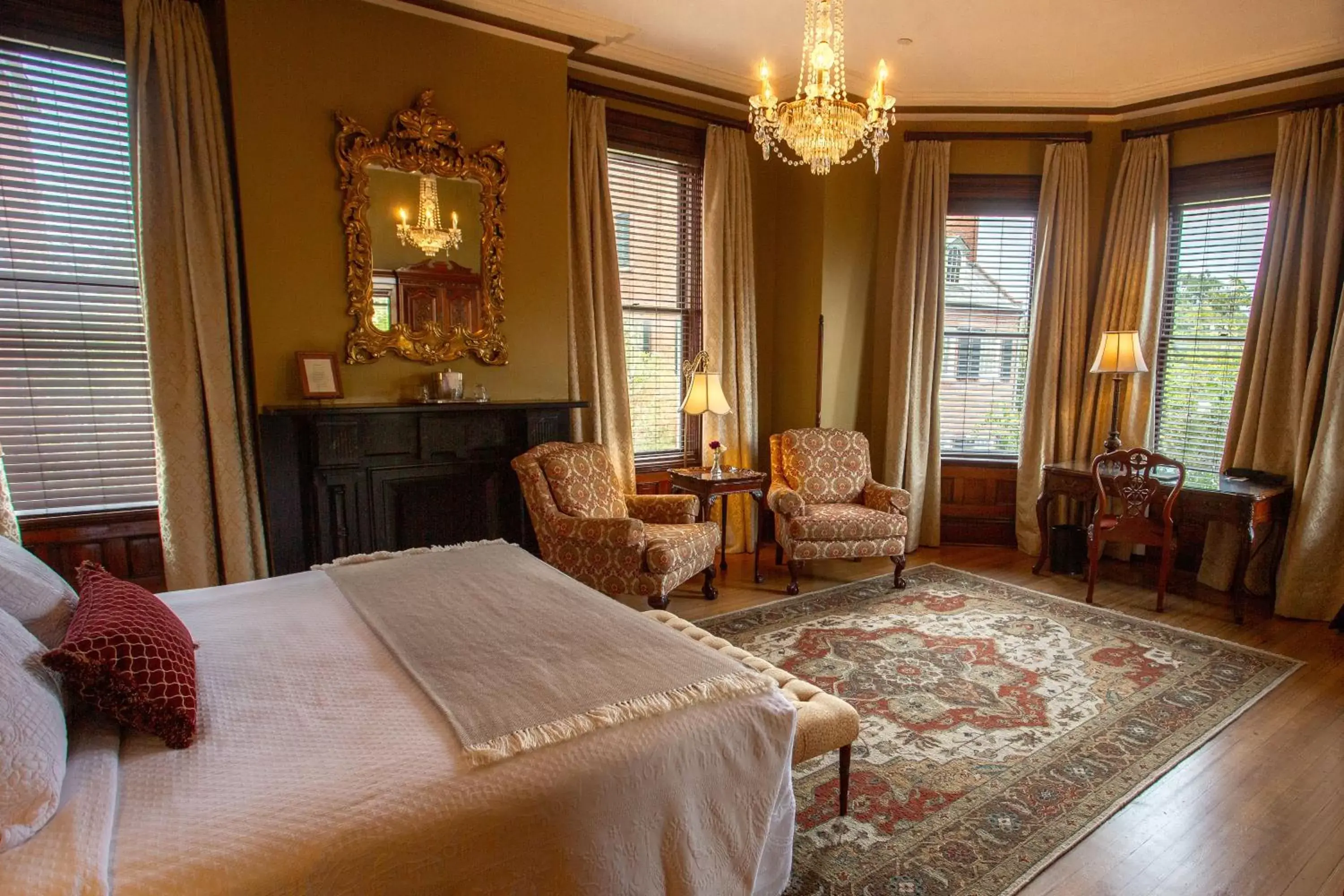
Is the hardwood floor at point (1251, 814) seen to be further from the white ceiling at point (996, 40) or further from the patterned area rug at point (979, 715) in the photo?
the white ceiling at point (996, 40)

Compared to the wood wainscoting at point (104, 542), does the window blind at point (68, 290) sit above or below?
above

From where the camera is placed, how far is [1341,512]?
3.91m

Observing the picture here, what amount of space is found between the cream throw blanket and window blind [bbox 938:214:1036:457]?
3958 millimetres

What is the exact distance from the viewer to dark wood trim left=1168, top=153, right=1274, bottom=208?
14.5 ft

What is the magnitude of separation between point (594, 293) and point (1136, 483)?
3.35 metres

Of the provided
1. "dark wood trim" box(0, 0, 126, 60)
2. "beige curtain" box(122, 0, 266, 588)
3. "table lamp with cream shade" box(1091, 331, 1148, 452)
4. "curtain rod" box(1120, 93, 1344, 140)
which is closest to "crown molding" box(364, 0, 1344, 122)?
"curtain rod" box(1120, 93, 1344, 140)

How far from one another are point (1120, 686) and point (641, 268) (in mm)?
3545

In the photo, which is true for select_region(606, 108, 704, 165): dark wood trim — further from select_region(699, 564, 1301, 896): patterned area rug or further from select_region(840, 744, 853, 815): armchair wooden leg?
select_region(840, 744, 853, 815): armchair wooden leg

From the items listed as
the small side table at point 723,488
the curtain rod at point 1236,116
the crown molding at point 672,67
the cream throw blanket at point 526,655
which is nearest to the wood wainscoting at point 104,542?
the cream throw blanket at point 526,655

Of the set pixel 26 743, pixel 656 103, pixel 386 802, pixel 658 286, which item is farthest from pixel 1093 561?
pixel 26 743

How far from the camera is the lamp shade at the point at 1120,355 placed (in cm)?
447

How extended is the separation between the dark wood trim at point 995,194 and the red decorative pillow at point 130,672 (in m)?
5.27

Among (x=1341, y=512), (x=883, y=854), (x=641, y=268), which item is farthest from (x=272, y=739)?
(x=1341, y=512)

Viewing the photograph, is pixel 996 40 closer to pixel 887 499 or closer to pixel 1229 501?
pixel 887 499
